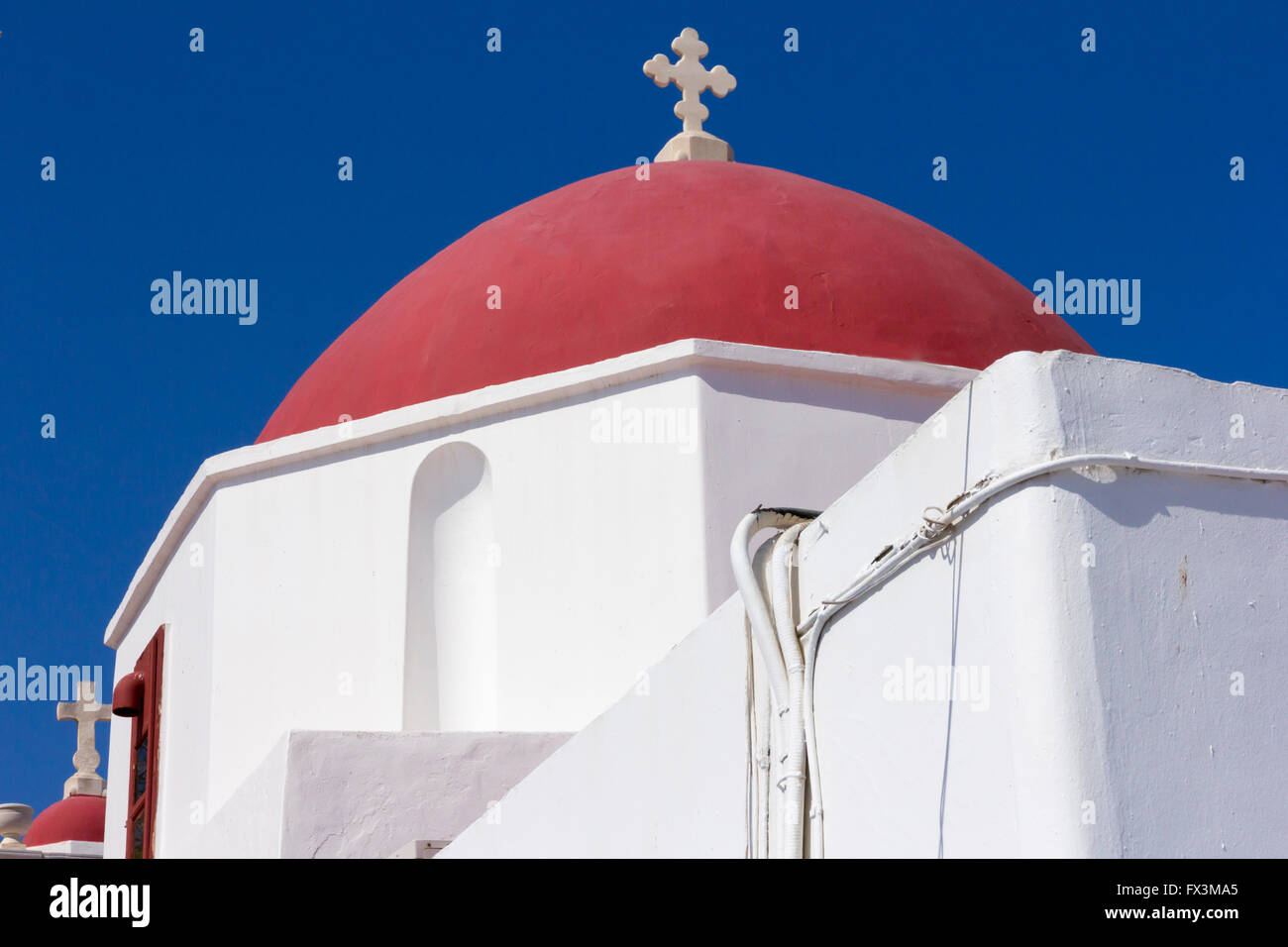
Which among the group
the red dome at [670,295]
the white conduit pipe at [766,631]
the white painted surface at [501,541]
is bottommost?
the white conduit pipe at [766,631]

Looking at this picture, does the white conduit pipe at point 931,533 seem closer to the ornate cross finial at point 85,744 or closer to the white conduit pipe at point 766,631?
the white conduit pipe at point 766,631

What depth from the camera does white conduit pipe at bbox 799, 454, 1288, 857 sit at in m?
2.72

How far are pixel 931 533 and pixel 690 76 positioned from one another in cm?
577

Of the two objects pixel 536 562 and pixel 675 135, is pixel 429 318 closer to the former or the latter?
pixel 536 562

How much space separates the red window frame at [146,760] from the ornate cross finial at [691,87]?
331 cm

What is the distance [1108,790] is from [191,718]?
192 inches

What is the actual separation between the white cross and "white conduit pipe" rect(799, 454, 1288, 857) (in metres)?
5.24

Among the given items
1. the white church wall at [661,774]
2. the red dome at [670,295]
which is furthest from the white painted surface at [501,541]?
the white church wall at [661,774]

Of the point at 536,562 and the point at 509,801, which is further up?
the point at 536,562

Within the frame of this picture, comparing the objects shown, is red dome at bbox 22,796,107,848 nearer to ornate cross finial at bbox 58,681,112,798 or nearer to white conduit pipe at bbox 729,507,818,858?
ornate cross finial at bbox 58,681,112,798

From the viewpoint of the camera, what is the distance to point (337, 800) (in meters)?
5.26

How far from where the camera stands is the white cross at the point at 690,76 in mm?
8227

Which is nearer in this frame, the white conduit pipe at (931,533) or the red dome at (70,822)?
the white conduit pipe at (931,533)
